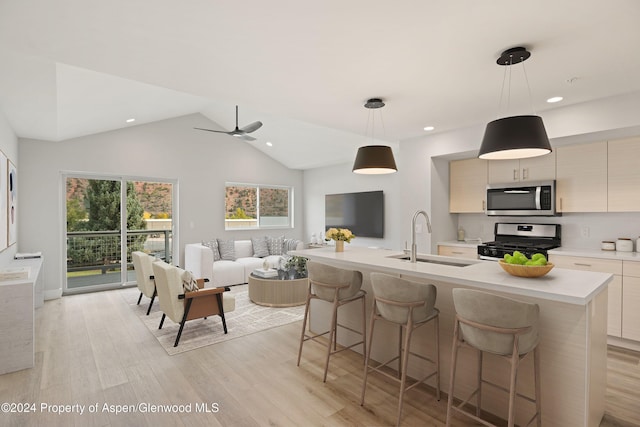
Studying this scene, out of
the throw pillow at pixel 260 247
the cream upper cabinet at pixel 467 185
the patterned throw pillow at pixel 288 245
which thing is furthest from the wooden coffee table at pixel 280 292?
the cream upper cabinet at pixel 467 185

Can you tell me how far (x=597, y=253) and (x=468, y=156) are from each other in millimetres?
1921

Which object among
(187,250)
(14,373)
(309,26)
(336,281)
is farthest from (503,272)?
(187,250)

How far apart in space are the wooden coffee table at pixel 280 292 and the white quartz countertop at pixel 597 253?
3.28 metres

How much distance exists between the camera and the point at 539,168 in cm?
418

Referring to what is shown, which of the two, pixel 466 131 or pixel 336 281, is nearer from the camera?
pixel 336 281

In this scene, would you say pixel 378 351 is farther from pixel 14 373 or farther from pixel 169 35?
pixel 14 373

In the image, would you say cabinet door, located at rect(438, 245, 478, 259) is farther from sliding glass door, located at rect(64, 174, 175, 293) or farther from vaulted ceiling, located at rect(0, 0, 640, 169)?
sliding glass door, located at rect(64, 174, 175, 293)

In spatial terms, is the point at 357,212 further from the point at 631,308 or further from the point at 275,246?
the point at 631,308

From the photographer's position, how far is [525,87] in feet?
A: 10.00

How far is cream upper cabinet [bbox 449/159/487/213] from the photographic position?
4777 millimetres

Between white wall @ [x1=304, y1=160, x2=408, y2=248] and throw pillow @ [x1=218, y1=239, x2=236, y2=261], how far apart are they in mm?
2371

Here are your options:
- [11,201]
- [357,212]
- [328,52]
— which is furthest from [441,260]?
[11,201]

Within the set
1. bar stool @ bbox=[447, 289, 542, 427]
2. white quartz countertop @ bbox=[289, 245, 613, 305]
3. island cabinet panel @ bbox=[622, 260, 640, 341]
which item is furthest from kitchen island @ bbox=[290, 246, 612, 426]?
island cabinet panel @ bbox=[622, 260, 640, 341]

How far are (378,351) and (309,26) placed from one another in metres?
2.71
